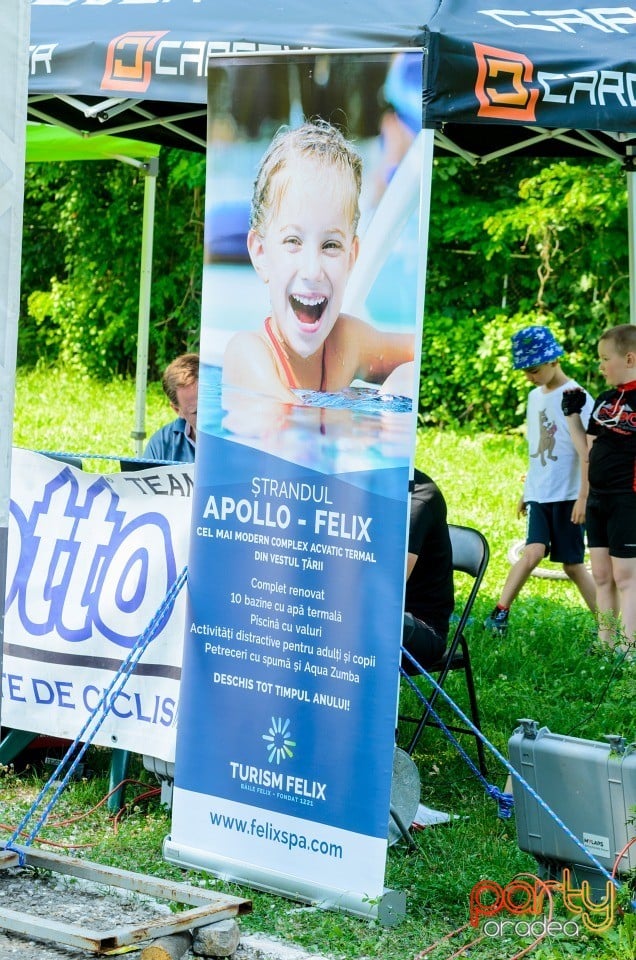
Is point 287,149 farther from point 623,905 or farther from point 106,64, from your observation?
point 623,905

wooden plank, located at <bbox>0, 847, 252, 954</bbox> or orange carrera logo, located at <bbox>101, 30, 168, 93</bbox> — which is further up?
orange carrera logo, located at <bbox>101, 30, 168, 93</bbox>

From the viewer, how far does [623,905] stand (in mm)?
3811

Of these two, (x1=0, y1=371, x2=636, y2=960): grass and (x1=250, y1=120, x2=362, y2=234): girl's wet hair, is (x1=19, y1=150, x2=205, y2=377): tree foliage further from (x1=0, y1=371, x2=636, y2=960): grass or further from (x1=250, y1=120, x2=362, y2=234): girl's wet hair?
(x1=250, y1=120, x2=362, y2=234): girl's wet hair

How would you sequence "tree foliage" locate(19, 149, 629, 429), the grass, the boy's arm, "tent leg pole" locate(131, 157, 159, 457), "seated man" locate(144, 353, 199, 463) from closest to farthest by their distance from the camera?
the grass < "seated man" locate(144, 353, 199, 463) < the boy's arm < "tent leg pole" locate(131, 157, 159, 457) < "tree foliage" locate(19, 149, 629, 429)

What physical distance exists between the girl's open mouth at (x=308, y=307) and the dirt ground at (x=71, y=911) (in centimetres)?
180

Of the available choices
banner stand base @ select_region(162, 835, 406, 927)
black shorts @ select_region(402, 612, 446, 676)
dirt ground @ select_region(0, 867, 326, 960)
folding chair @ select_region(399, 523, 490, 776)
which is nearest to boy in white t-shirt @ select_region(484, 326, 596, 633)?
folding chair @ select_region(399, 523, 490, 776)

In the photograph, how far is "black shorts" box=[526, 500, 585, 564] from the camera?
26.1 feet

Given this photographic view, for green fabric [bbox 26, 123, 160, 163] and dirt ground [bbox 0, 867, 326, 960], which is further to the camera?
green fabric [bbox 26, 123, 160, 163]

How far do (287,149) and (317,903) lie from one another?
2.25 metres

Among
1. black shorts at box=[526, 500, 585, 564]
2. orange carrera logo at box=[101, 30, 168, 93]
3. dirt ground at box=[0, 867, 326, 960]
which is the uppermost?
orange carrera logo at box=[101, 30, 168, 93]

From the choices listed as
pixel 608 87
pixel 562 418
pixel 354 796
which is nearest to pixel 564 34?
pixel 608 87

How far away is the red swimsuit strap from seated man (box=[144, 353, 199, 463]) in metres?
1.89

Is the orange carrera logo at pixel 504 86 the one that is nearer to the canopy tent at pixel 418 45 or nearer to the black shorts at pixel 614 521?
the canopy tent at pixel 418 45

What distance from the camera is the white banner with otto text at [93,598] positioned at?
4.77 metres
